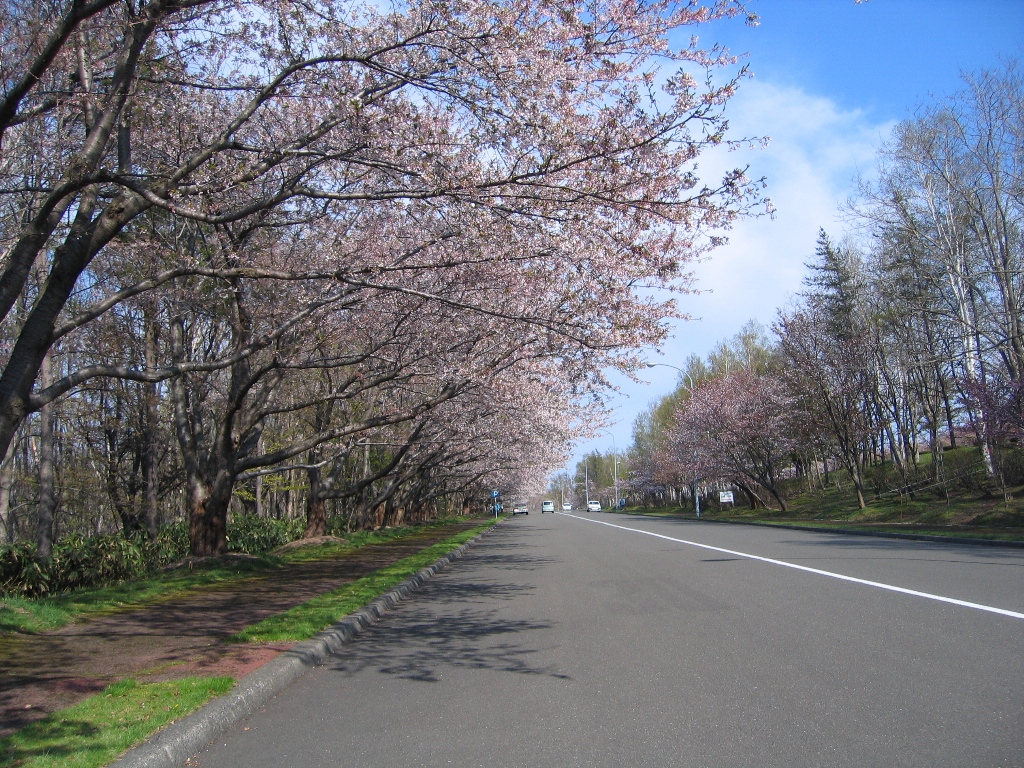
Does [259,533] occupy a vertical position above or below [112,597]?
above

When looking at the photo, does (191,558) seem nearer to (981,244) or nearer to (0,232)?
(0,232)

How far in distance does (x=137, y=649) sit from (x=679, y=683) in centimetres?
539

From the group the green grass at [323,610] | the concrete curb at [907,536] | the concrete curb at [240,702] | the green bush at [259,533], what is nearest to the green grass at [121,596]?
the green grass at [323,610]

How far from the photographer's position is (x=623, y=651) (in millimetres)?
6973

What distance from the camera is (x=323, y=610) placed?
953cm

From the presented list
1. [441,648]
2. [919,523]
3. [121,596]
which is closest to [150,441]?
[121,596]

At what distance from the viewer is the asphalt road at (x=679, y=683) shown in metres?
4.36

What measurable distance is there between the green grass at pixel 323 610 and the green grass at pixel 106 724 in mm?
1904

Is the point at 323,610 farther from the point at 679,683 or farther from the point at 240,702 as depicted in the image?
the point at 679,683

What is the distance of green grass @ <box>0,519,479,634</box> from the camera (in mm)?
9000

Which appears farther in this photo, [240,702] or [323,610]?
[323,610]

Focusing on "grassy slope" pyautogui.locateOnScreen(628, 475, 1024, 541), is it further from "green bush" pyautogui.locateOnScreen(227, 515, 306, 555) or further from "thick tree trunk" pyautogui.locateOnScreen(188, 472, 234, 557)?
"green bush" pyautogui.locateOnScreen(227, 515, 306, 555)

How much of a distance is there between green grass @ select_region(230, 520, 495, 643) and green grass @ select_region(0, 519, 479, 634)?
8.80 ft

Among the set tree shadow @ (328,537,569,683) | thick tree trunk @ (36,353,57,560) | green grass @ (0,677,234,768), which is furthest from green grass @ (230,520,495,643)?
thick tree trunk @ (36,353,57,560)
